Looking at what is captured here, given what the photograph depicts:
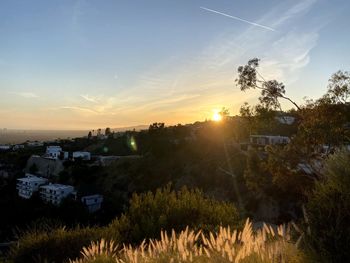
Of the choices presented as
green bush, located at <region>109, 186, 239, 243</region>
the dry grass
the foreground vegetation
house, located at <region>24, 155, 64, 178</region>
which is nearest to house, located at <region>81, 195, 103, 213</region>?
the foreground vegetation

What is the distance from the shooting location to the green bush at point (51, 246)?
31.3ft

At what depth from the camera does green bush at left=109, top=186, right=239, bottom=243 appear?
10.5m

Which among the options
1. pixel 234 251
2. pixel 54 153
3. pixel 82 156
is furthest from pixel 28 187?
pixel 234 251

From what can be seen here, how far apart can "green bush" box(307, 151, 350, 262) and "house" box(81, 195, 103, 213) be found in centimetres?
5401

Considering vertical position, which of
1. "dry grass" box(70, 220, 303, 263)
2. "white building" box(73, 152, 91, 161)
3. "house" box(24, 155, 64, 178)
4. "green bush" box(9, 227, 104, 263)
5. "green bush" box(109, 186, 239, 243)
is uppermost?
"dry grass" box(70, 220, 303, 263)

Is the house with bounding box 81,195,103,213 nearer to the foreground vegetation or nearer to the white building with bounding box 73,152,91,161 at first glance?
the foreground vegetation

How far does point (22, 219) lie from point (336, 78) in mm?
43185

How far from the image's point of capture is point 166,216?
1102 centimetres

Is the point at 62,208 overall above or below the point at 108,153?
below

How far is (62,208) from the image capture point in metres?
56.3

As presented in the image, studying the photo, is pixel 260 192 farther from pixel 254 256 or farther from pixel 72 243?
pixel 254 256

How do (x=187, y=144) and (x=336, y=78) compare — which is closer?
(x=336, y=78)

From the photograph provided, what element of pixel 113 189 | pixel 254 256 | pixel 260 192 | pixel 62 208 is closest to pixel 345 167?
pixel 254 256

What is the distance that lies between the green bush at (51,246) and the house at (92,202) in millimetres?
47921
